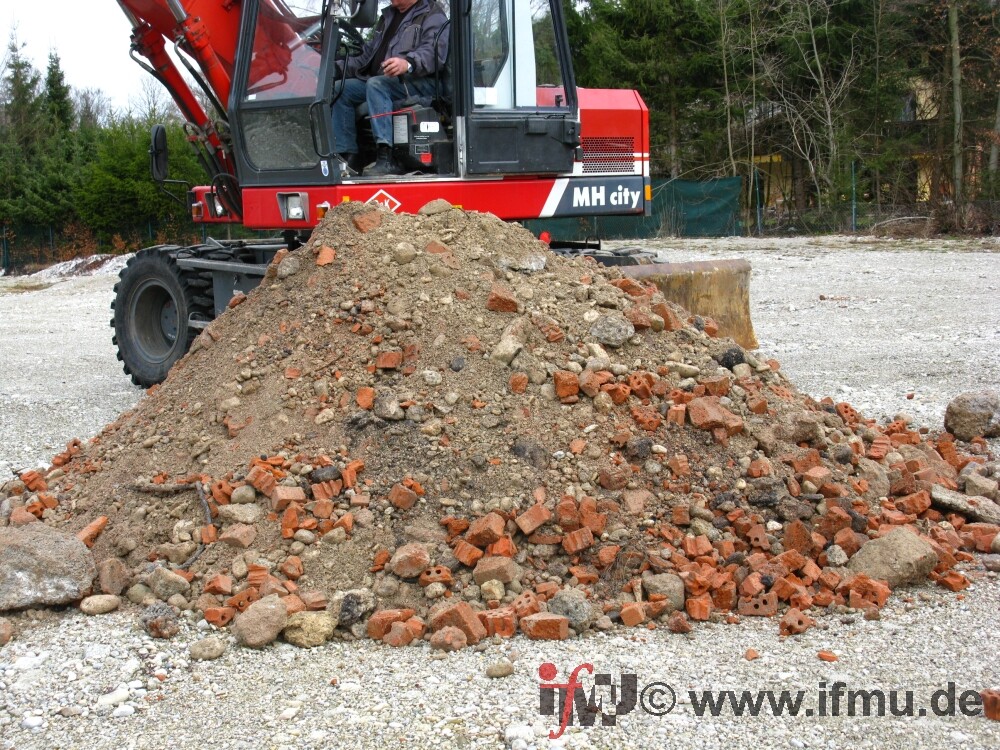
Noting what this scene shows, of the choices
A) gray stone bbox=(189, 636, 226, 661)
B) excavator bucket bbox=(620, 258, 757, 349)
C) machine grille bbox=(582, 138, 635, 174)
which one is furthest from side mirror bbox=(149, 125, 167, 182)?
gray stone bbox=(189, 636, 226, 661)

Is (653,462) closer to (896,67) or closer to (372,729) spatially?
(372,729)

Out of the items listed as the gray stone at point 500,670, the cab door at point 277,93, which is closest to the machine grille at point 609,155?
the cab door at point 277,93

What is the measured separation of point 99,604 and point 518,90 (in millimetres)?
4591

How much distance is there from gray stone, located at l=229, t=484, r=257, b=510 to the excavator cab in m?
3.05

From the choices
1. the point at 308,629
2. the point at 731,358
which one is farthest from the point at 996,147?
the point at 308,629

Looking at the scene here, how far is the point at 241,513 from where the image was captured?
432 centimetres

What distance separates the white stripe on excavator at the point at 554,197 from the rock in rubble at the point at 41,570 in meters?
4.30

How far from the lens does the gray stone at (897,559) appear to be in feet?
13.3

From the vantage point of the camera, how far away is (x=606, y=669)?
3.49 meters

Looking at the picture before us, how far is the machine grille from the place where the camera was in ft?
25.0

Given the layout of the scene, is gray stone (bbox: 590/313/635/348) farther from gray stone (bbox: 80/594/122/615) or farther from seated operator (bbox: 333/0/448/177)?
gray stone (bbox: 80/594/122/615)

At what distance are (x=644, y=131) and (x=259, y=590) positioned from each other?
5.30 metres

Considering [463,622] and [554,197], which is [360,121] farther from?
[463,622]

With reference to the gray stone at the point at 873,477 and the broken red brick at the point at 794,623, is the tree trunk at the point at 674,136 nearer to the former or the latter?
the gray stone at the point at 873,477
